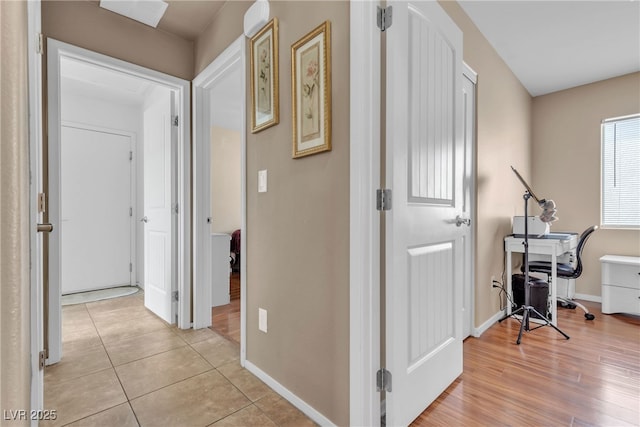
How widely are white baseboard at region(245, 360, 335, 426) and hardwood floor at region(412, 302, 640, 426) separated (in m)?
0.44

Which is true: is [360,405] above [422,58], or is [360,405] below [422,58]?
below

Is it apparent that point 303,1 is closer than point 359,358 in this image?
No

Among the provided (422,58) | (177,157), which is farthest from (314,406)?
(177,157)

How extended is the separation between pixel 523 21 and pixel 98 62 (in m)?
3.26

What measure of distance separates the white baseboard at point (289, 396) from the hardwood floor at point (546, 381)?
1.45 ft

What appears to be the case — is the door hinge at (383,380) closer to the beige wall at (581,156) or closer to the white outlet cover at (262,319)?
the white outlet cover at (262,319)

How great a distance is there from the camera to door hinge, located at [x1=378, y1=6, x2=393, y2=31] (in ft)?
4.02

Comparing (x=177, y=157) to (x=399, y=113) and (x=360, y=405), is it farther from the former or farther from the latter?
(x=360, y=405)

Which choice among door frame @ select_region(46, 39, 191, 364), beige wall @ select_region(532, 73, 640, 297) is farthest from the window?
door frame @ select_region(46, 39, 191, 364)

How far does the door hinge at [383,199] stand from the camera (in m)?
1.22

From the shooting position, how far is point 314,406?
1.42 metres

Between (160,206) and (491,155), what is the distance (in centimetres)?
306

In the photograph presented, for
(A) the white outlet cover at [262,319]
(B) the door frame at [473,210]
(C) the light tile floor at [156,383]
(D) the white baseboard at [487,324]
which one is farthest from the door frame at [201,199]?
(D) the white baseboard at [487,324]

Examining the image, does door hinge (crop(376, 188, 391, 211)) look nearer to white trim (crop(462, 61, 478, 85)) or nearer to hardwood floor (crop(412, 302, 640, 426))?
hardwood floor (crop(412, 302, 640, 426))
